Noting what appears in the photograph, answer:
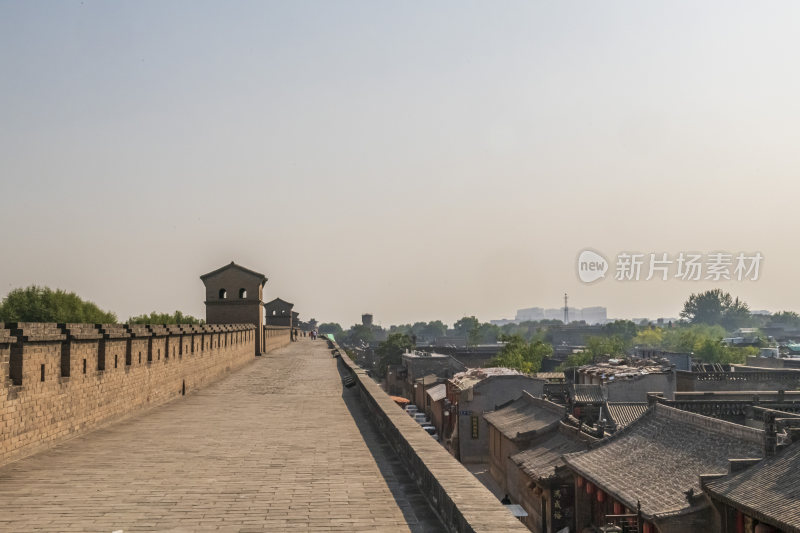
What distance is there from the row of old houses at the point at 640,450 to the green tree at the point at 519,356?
2976 centimetres

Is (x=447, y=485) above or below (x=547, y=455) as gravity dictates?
above

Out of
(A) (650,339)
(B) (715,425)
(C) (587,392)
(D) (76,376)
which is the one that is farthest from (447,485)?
(A) (650,339)

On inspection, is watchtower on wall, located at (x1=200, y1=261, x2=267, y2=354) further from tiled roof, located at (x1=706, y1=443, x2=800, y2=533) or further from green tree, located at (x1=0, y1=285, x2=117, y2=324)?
tiled roof, located at (x1=706, y1=443, x2=800, y2=533)

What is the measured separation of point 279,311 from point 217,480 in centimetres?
7076

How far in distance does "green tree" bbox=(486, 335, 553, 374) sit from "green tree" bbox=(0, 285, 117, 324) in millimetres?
36881

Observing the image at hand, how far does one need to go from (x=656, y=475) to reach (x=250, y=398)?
31.7 ft

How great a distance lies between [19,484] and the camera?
7684 millimetres

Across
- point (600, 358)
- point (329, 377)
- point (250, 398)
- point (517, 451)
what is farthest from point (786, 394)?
point (600, 358)

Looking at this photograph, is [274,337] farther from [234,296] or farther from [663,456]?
[663,456]

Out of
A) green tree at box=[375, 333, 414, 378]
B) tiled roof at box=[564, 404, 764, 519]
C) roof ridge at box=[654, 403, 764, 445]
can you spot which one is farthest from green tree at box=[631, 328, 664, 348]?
tiled roof at box=[564, 404, 764, 519]

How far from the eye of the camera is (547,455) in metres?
24.4

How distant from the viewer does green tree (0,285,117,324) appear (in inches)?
2200

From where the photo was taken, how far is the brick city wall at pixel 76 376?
9031 mm

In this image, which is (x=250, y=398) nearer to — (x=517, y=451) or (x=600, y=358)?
(x=517, y=451)
